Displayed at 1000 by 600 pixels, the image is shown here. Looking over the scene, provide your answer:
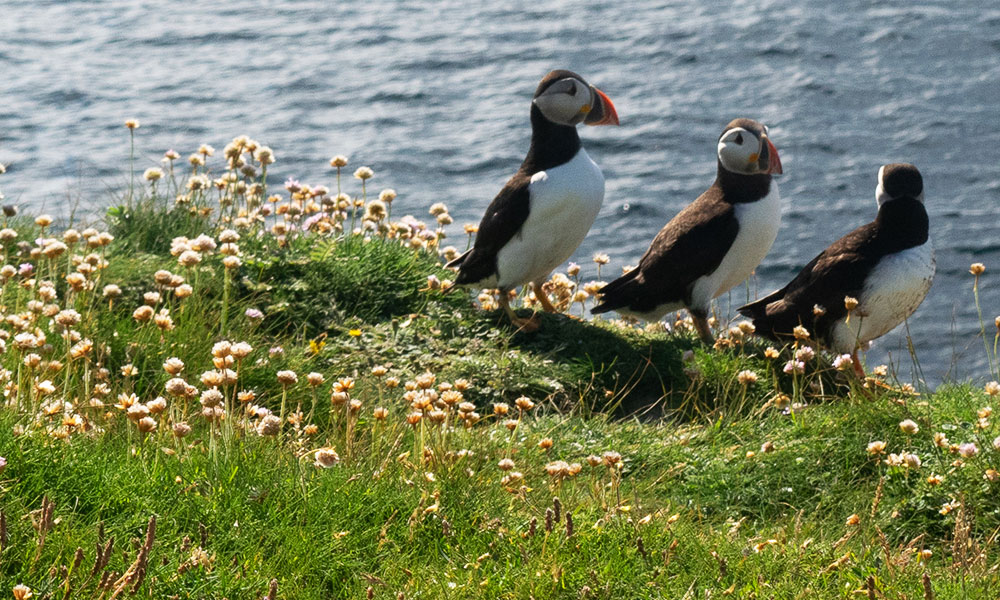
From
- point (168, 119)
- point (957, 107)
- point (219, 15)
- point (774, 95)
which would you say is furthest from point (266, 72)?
point (957, 107)

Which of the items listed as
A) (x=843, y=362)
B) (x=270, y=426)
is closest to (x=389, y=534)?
(x=270, y=426)

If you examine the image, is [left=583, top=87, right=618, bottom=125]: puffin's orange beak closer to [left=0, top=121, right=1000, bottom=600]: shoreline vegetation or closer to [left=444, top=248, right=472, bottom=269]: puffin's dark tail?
[left=444, top=248, right=472, bottom=269]: puffin's dark tail

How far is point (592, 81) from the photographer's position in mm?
16062

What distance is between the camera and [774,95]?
15352 mm

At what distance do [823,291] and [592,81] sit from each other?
9963 mm

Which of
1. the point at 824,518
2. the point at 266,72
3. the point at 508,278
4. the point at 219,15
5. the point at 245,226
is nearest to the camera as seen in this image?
the point at 824,518

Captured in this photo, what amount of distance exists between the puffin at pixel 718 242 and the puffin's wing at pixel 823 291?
30 centimetres

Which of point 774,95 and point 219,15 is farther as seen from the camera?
point 219,15

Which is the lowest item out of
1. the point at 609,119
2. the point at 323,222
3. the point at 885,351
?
the point at 885,351

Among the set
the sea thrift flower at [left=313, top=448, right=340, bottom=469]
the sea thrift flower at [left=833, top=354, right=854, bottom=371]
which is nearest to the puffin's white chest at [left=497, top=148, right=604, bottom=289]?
the sea thrift flower at [left=833, top=354, right=854, bottom=371]

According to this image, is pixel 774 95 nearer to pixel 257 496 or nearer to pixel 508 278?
pixel 508 278

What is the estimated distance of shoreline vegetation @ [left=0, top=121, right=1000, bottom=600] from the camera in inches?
129

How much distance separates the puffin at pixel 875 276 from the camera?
6.40 meters

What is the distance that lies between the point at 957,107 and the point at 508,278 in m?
A: 9.47
